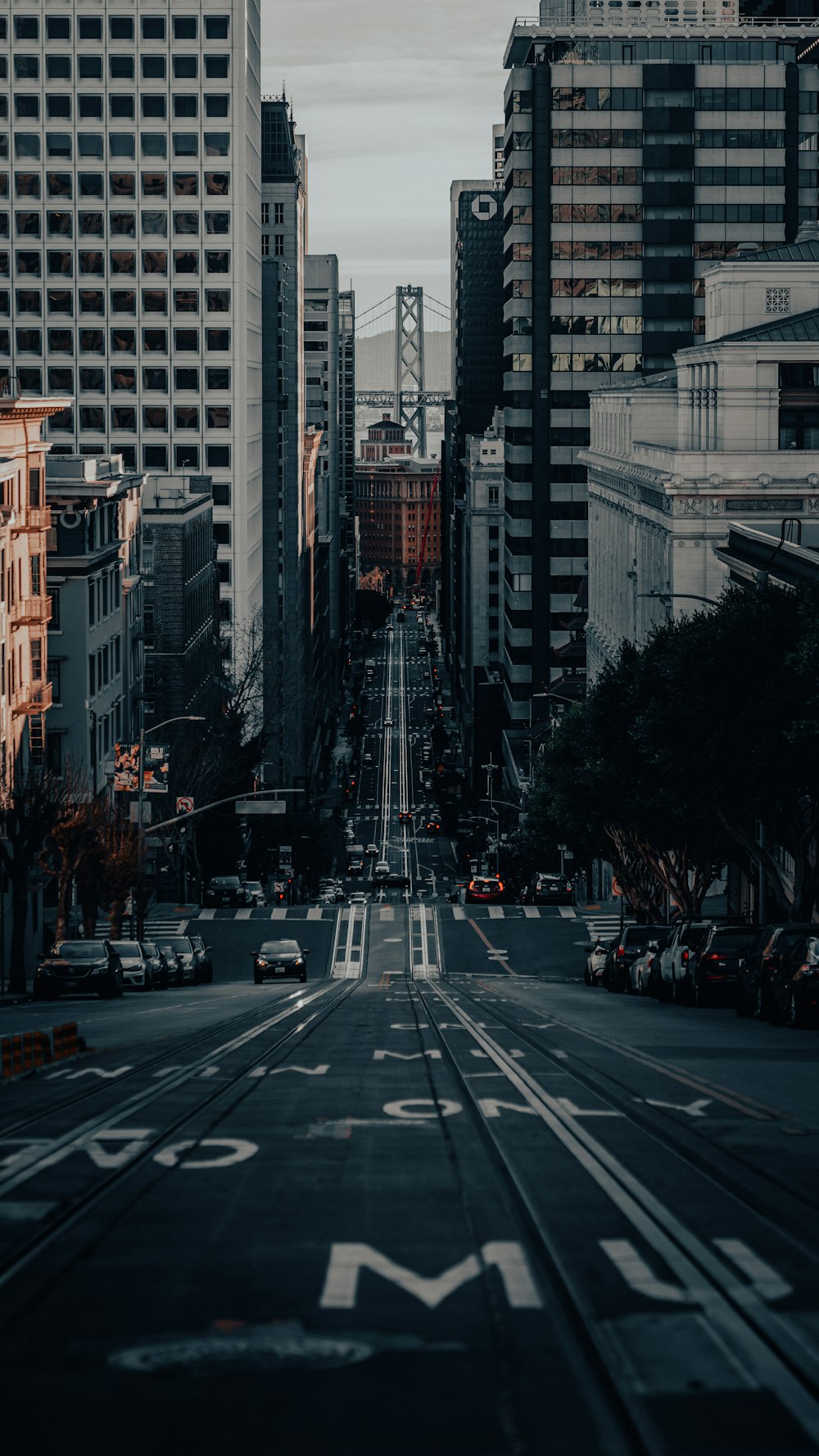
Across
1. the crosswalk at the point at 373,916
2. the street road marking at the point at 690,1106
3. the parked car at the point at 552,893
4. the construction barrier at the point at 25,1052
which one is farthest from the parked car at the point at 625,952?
the parked car at the point at 552,893

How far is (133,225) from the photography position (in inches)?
5212

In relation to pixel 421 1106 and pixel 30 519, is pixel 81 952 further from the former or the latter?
pixel 30 519

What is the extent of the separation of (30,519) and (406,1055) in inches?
2002

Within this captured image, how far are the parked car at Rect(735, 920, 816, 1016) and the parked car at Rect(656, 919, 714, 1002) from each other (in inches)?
139

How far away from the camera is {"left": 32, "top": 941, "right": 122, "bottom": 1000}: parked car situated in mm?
47500

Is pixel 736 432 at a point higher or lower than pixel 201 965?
higher

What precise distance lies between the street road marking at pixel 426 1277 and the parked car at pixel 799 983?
20.3 metres

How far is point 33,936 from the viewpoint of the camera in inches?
2943

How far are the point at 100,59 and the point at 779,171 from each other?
50987mm

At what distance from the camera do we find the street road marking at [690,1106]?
65.1 ft

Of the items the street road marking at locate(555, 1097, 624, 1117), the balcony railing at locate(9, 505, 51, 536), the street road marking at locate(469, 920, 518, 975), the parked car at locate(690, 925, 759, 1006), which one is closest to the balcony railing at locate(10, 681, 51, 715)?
the balcony railing at locate(9, 505, 51, 536)

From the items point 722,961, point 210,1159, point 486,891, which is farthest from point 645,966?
point 486,891

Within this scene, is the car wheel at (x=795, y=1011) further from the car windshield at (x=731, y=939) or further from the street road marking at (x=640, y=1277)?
the street road marking at (x=640, y=1277)

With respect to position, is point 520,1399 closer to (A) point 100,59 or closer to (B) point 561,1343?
(B) point 561,1343
